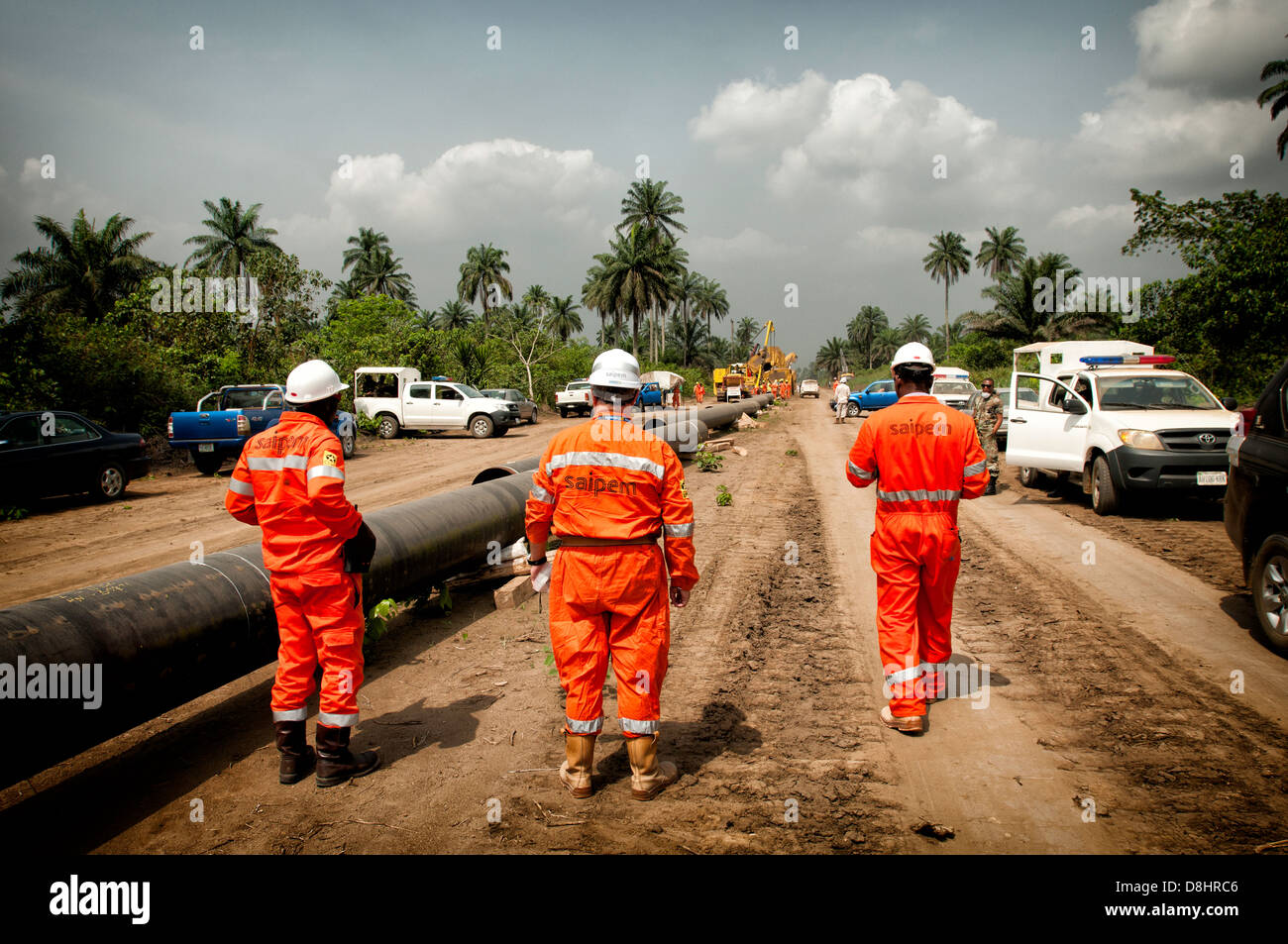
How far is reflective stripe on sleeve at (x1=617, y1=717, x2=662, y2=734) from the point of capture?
330 cm

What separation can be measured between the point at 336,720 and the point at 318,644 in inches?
15.2

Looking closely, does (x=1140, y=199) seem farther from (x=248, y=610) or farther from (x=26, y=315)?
(x=26, y=315)

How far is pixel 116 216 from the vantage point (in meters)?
40.4

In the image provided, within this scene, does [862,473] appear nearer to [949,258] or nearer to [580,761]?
[580,761]

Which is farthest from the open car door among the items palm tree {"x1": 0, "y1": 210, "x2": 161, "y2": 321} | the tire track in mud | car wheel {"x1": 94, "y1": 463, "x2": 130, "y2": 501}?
palm tree {"x1": 0, "y1": 210, "x2": 161, "y2": 321}

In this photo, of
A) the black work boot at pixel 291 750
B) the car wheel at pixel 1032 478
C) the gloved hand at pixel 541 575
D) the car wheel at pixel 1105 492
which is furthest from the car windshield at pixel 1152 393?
the black work boot at pixel 291 750

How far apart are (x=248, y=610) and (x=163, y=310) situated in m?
24.2

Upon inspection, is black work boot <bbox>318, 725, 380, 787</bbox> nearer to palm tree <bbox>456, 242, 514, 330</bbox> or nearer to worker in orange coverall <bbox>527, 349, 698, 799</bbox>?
worker in orange coverall <bbox>527, 349, 698, 799</bbox>

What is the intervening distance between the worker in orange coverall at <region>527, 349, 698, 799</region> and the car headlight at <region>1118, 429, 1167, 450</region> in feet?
27.3

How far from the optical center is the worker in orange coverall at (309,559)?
11.1 feet

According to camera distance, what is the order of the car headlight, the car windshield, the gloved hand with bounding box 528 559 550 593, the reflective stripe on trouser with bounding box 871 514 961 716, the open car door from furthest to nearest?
1. the open car door
2. the car windshield
3. the car headlight
4. the reflective stripe on trouser with bounding box 871 514 961 716
5. the gloved hand with bounding box 528 559 550 593

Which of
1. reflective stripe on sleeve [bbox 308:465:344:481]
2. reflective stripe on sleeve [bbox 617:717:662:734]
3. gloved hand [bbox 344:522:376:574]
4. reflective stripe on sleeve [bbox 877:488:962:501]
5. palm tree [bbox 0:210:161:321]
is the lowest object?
reflective stripe on sleeve [bbox 617:717:662:734]

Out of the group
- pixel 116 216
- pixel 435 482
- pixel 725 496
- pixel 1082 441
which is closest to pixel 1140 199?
pixel 1082 441
